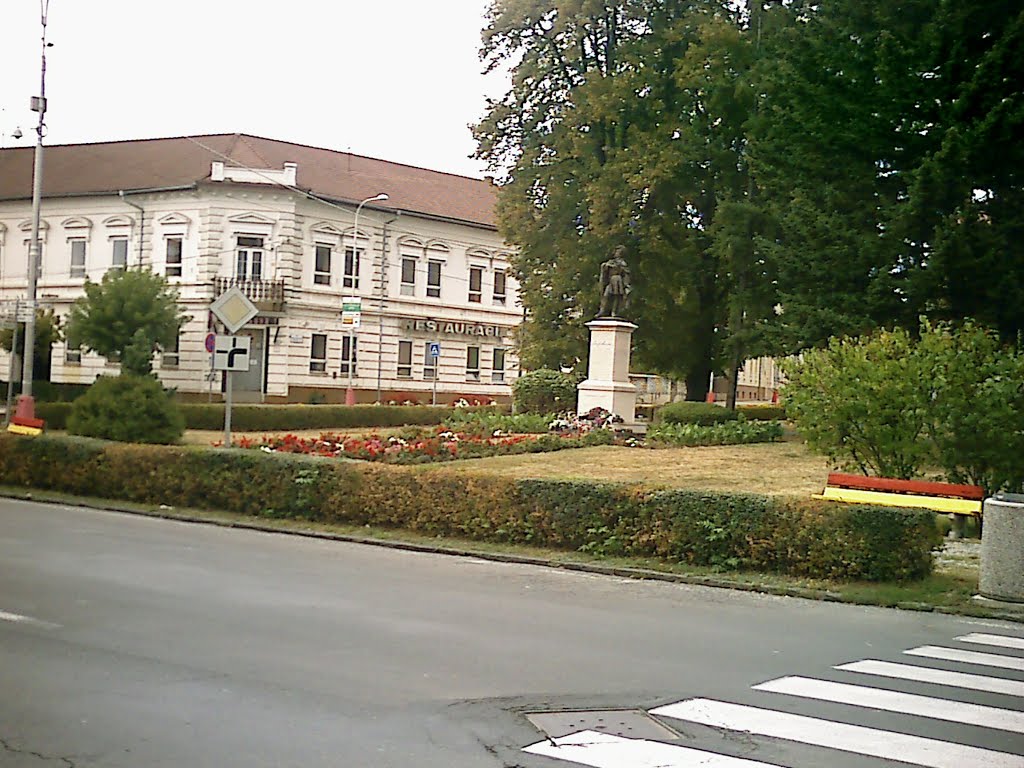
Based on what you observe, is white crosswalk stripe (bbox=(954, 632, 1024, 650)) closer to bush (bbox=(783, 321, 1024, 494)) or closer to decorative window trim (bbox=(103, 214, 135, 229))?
bush (bbox=(783, 321, 1024, 494))

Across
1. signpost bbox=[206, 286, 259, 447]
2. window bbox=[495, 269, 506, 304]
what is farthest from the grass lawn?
window bbox=[495, 269, 506, 304]

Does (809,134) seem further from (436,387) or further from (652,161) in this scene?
(436,387)

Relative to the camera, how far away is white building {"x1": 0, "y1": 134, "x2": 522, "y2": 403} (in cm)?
5275

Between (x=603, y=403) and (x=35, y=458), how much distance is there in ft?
55.7

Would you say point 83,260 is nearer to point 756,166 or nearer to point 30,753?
point 756,166

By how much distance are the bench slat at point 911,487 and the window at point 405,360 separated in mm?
42014

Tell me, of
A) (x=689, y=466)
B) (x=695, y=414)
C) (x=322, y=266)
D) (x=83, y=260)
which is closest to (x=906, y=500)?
(x=689, y=466)

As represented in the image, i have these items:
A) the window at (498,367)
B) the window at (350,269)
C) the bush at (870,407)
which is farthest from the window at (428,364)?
the bush at (870,407)

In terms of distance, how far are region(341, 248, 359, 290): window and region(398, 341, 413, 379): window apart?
157 inches

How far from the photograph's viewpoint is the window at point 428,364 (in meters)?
59.6

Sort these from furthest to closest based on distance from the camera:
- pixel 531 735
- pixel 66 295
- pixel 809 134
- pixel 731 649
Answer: pixel 66 295, pixel 809 134, pixel 731 649, pixel 531 735

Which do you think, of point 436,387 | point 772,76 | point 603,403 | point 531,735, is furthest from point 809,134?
point 436,387

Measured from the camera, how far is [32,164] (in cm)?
5641

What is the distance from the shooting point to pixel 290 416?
41594 mm
